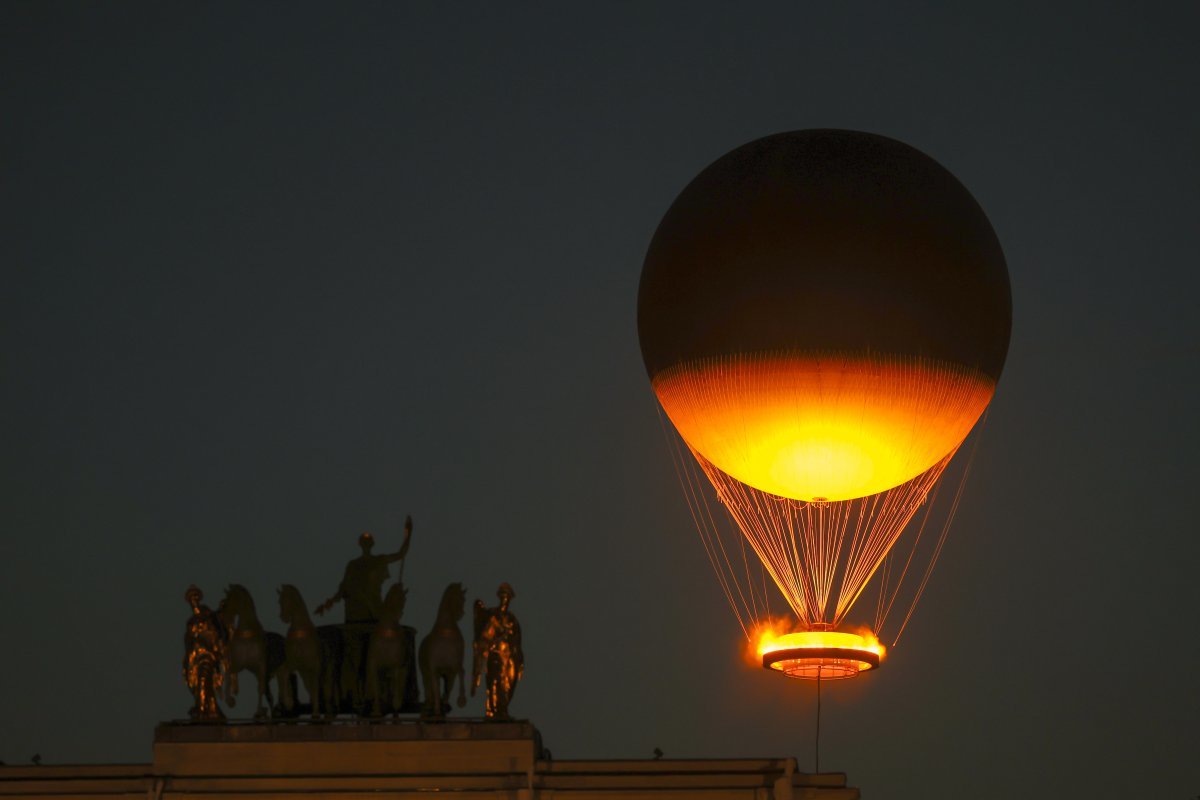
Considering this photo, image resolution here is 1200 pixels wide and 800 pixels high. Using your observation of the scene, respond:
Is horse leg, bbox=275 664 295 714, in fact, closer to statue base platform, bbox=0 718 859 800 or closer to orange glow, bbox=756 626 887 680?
statue base platform, bbox=0 718 859 800

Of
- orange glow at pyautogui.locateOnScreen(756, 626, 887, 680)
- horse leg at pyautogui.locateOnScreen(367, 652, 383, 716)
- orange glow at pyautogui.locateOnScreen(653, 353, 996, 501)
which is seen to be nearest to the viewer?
orange glow at pyautogui.locateOnScreen(653, 353, 996, 501)

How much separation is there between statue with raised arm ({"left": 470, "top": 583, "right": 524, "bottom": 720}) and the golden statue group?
0.02m

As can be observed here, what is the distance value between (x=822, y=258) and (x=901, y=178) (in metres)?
2.00

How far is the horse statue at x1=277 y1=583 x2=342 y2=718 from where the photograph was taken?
3137 inches

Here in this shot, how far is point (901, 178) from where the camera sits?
255 feet

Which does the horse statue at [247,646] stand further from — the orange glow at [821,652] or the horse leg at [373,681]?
the orange glow at [821,652]

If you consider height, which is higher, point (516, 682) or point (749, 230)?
point (749, 230)

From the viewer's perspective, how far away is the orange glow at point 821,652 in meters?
79.2

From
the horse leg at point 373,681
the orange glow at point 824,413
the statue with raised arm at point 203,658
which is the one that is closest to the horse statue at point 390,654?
the horse leg at point 373,681

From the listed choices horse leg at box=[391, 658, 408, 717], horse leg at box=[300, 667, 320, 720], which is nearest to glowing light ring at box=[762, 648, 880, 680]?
horse leg at box=[391, 658, 408, 717]

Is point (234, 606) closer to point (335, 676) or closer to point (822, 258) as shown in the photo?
point (335, 676)

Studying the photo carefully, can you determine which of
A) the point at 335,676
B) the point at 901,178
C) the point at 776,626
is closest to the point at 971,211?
the point at 901,178

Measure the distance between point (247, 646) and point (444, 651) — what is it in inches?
122

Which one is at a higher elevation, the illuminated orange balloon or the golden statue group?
the illuminated orange balloon
